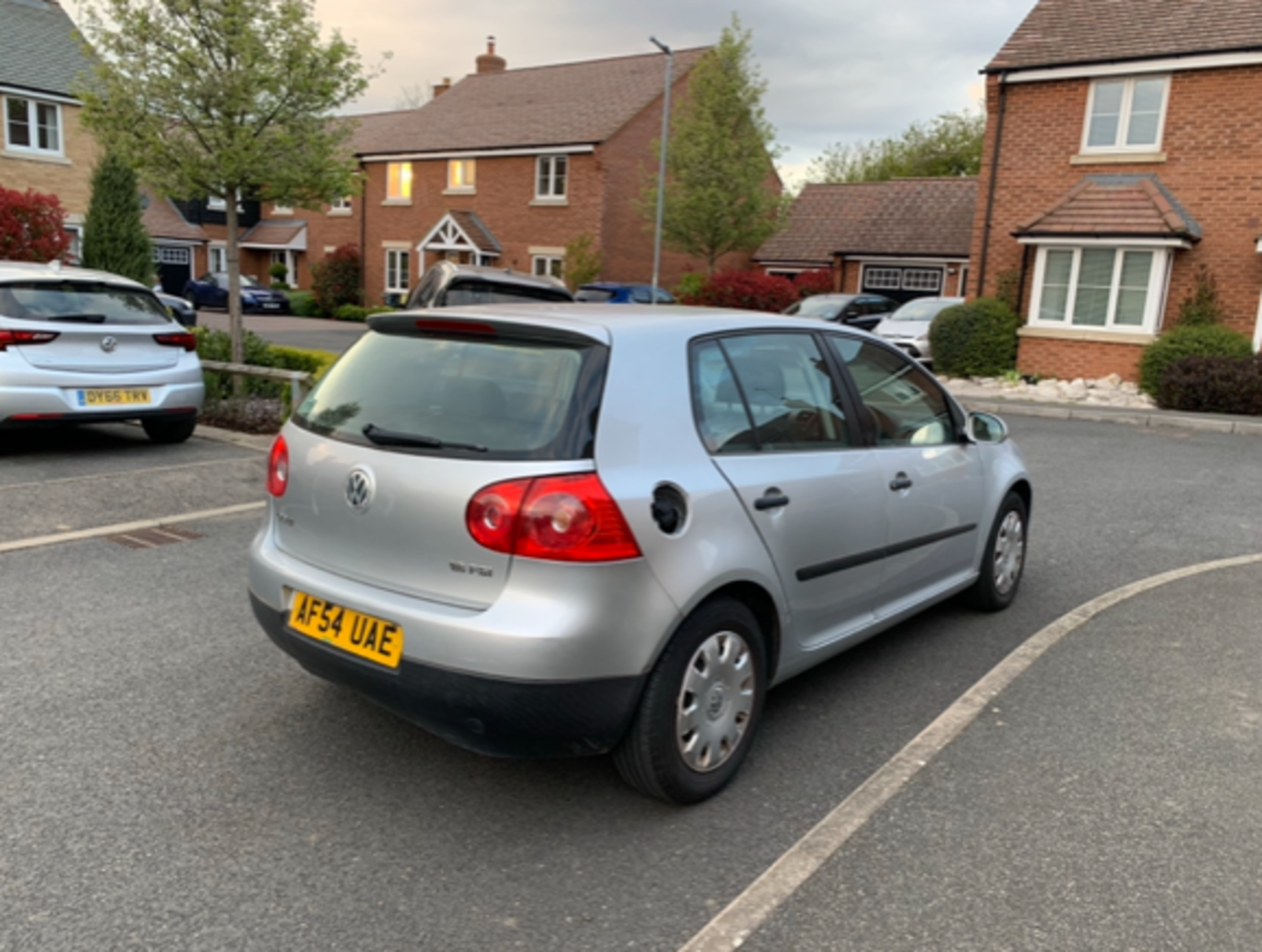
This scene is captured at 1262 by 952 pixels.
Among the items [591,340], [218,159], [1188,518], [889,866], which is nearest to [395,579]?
[591,340]

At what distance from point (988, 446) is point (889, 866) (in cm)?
280

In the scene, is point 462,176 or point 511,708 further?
point 462,176

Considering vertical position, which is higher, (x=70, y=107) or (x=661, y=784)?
(x=70, y=107)

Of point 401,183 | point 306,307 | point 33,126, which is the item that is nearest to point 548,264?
point 401,183

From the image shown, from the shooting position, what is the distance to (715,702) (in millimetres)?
3324

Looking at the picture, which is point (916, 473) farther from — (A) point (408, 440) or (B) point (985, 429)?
(A) point (408, 440)

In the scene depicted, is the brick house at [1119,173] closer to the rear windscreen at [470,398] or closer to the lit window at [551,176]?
the lit window at [551,176]

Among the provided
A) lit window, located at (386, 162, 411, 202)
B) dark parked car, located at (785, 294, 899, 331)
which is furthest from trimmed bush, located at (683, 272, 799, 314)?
lit window, located at (386, 162, 411, 202)

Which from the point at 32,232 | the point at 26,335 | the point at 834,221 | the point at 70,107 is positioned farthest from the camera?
the point at 834,221

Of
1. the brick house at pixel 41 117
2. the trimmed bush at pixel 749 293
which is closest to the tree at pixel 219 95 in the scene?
the trimmed bush at pixel 749 293

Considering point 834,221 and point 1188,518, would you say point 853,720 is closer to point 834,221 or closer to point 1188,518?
point 1188,518

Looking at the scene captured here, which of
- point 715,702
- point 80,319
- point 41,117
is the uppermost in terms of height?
point 41,117

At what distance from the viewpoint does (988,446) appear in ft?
17.0

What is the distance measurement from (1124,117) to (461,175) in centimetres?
2235
